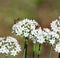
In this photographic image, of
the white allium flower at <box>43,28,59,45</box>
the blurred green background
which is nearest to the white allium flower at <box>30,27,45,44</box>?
the white allium flower at <box>43,28,59,45</box>

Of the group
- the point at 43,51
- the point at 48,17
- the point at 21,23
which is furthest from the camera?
the point at 48,17

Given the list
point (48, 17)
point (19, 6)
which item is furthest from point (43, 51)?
point (19, 6)


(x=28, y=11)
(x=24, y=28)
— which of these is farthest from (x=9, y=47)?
(x=28, y=11)

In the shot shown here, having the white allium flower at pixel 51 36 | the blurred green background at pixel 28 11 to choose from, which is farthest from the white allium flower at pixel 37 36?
the blurred green background at pixel 28 11

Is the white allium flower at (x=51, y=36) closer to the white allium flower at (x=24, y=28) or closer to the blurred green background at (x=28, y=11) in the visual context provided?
the white allium flower at (x=24, y=28)

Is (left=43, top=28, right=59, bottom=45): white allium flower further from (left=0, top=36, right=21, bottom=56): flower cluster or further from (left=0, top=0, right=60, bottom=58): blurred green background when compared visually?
(left=0, top=0, right=60, bottom=58): blurred green background

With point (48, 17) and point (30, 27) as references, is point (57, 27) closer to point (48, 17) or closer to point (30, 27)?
point (30, 27)

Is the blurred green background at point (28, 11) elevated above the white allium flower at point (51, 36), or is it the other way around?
the blurred green background at point (28, 11)

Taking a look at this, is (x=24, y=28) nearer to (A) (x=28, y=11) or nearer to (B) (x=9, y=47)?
(B) (x=9, y=47)
